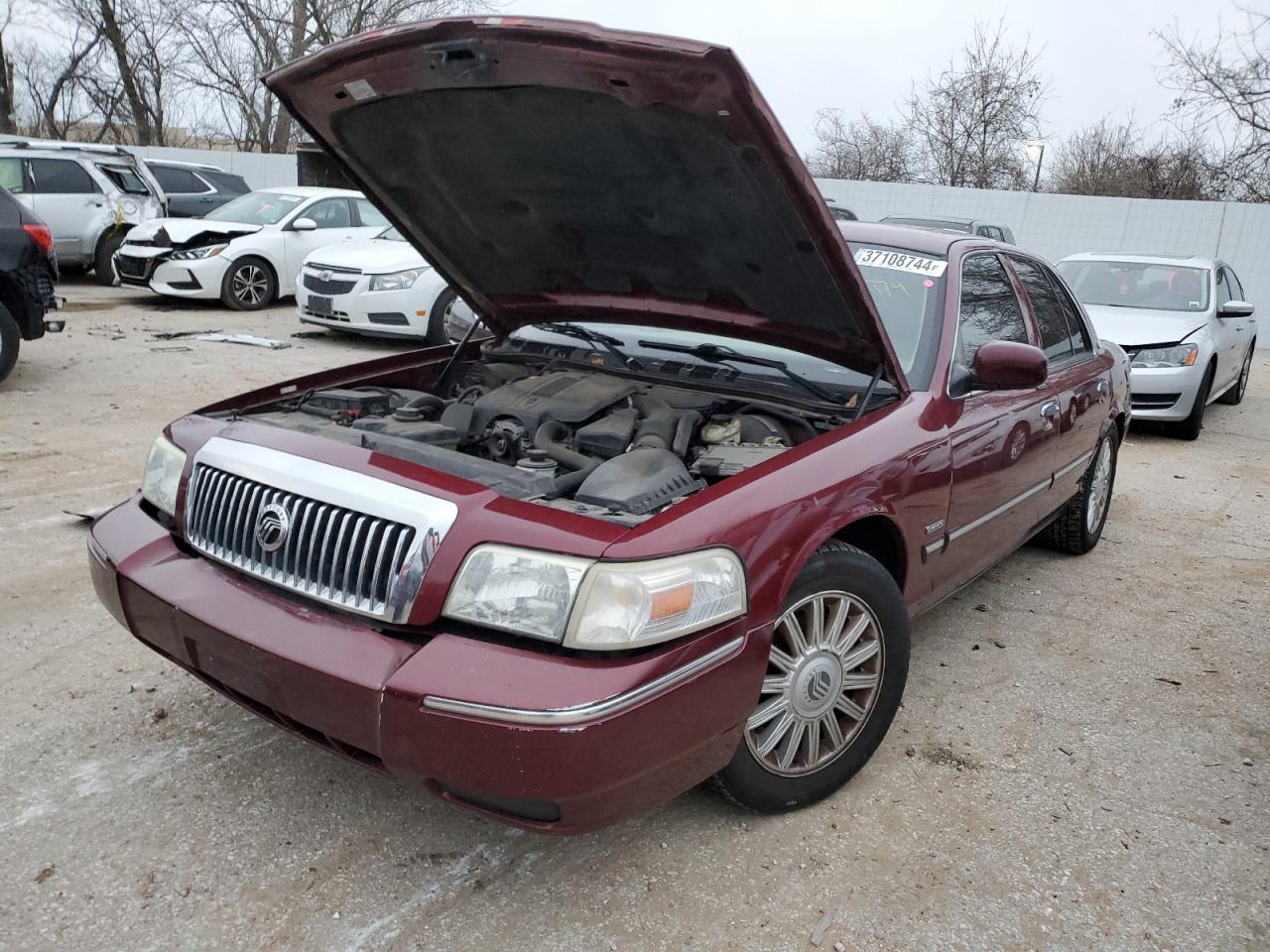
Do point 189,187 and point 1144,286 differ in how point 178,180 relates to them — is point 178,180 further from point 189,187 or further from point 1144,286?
point 1144,286

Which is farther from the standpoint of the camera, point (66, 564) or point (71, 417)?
point (71, 417)

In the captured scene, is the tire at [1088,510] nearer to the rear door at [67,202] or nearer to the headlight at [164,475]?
the headlight at [164,475]

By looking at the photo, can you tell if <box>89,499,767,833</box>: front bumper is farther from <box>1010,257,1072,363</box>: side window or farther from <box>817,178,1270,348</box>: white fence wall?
<box>817,178,1270,348</box>: white fence wall

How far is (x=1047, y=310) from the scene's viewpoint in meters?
4.39

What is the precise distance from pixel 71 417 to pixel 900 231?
567cm

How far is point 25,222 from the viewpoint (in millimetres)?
7316

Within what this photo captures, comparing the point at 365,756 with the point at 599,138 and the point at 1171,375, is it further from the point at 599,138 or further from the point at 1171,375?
the point at 1171,375

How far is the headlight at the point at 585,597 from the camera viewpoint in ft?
6.86

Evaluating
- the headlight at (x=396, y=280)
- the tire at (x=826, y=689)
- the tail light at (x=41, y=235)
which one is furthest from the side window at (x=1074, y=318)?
the tail light at (x=41, y=235)

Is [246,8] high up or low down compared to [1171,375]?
up

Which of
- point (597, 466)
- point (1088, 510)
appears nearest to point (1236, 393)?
point (1088, 510)

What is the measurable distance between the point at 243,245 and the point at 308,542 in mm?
11017

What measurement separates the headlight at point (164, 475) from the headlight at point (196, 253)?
10094 millimetres

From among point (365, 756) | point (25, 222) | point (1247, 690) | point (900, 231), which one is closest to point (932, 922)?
point (365, 756)
